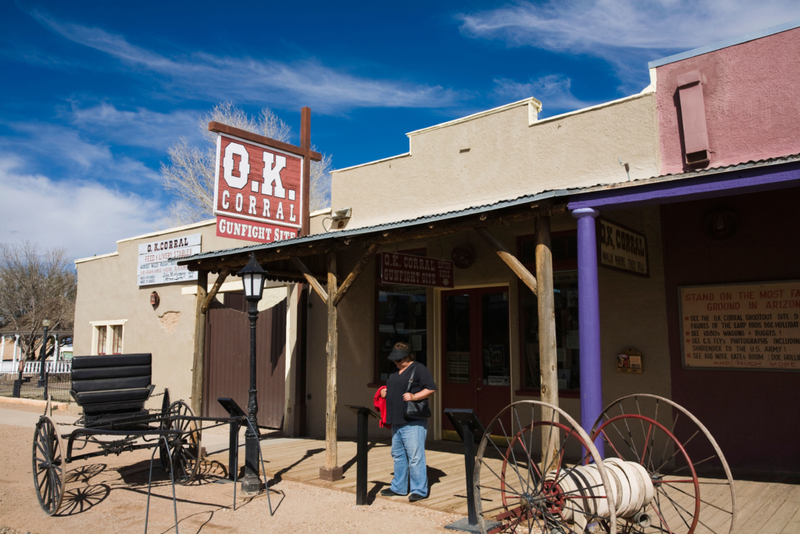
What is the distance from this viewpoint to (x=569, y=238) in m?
8.18

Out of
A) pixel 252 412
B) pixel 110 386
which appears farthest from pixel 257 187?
pixel 252 412

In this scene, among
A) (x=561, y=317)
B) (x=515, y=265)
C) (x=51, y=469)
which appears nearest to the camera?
(x=515, y=265)

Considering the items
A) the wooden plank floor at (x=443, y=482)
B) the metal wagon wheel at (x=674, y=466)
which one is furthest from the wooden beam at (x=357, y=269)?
the metal wagon wheel at (x=674, y=466)

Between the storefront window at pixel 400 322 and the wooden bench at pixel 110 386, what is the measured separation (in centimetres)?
389

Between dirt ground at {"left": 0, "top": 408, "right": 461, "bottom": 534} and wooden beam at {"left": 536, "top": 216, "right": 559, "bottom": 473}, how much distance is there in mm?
1152

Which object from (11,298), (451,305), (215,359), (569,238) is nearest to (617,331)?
(569,238)

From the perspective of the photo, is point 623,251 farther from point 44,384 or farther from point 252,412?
point 44,384

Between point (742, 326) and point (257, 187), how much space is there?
726cm

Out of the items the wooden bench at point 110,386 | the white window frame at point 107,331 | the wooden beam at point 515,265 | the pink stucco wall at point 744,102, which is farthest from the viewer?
the white window frame at point 107,331

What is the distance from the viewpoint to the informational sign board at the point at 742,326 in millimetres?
6508

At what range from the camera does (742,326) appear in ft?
22.2

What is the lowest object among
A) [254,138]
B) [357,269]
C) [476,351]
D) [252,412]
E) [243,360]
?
[252,412]

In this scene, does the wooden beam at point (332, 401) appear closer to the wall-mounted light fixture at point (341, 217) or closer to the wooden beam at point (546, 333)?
the wooden beam at point (546, 333)

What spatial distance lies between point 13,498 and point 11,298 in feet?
111
